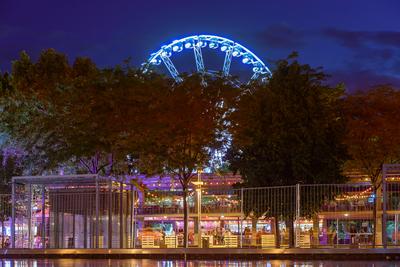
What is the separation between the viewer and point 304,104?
3450 centimetres

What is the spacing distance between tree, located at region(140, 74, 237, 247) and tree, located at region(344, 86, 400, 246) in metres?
6.57

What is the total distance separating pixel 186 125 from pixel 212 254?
7.02m

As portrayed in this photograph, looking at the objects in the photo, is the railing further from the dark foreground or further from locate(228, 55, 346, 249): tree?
locate(228, 55, 346, 249): tree

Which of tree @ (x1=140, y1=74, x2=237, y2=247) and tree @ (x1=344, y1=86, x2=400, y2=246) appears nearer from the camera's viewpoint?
tree @ (x1=140, y1=74, x2=237, y2=247)

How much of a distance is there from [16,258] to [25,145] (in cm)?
1064

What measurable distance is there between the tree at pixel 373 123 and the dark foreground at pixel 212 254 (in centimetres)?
895

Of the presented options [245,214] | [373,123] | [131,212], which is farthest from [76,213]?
[373,123]

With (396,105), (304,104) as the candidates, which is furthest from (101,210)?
(396,105)

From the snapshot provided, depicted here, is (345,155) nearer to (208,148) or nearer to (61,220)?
(208,148)

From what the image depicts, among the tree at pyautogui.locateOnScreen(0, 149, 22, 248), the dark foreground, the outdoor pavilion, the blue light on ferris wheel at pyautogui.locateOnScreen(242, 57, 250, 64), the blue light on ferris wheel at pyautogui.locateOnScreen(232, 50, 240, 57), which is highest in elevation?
the blue light on ferris wheel at pyautogui.locateOnScreen(232, 50, 240, 57)

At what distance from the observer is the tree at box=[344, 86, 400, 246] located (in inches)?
1385

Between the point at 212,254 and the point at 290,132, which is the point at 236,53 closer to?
the point at 290,132

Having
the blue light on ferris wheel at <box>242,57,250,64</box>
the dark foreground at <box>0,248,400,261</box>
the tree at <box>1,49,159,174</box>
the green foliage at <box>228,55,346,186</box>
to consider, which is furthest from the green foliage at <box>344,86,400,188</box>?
the blue light on ferris wheel at <box>242,57,250,64</box>

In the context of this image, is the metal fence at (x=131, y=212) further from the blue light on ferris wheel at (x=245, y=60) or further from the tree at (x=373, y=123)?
the blue light on ferris wheel at (x=245, y=60)
